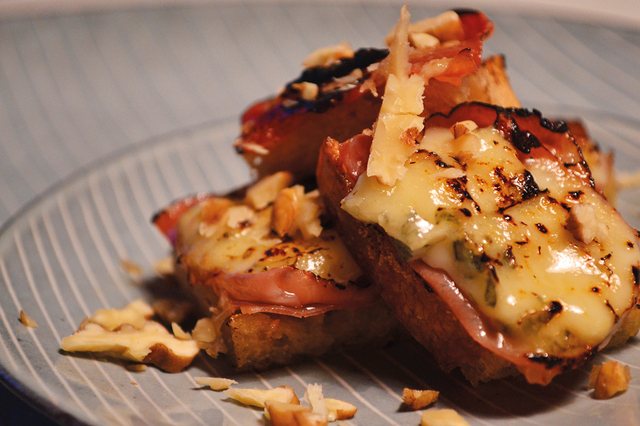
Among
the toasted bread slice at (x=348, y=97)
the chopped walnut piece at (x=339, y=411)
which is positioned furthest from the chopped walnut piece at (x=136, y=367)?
the toasted bread slice at (x=348, y=97)

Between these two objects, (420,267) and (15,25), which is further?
(15,25)

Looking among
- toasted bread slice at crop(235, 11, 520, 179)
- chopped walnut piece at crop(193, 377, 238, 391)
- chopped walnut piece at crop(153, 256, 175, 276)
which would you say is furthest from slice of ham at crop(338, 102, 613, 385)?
chopped walnut piece at crop(153, 256, 175, 276)

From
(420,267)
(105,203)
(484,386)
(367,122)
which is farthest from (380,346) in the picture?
(105,203)

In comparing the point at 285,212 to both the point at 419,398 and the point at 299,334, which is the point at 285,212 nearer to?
the point at 299,334

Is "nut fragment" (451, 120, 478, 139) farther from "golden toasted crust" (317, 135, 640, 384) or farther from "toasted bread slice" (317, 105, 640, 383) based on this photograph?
"golden toasted crust" (317, 135, 640, 384)

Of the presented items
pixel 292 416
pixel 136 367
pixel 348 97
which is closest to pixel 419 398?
pixel 292 416

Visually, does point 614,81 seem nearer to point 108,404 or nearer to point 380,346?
point 380,346
